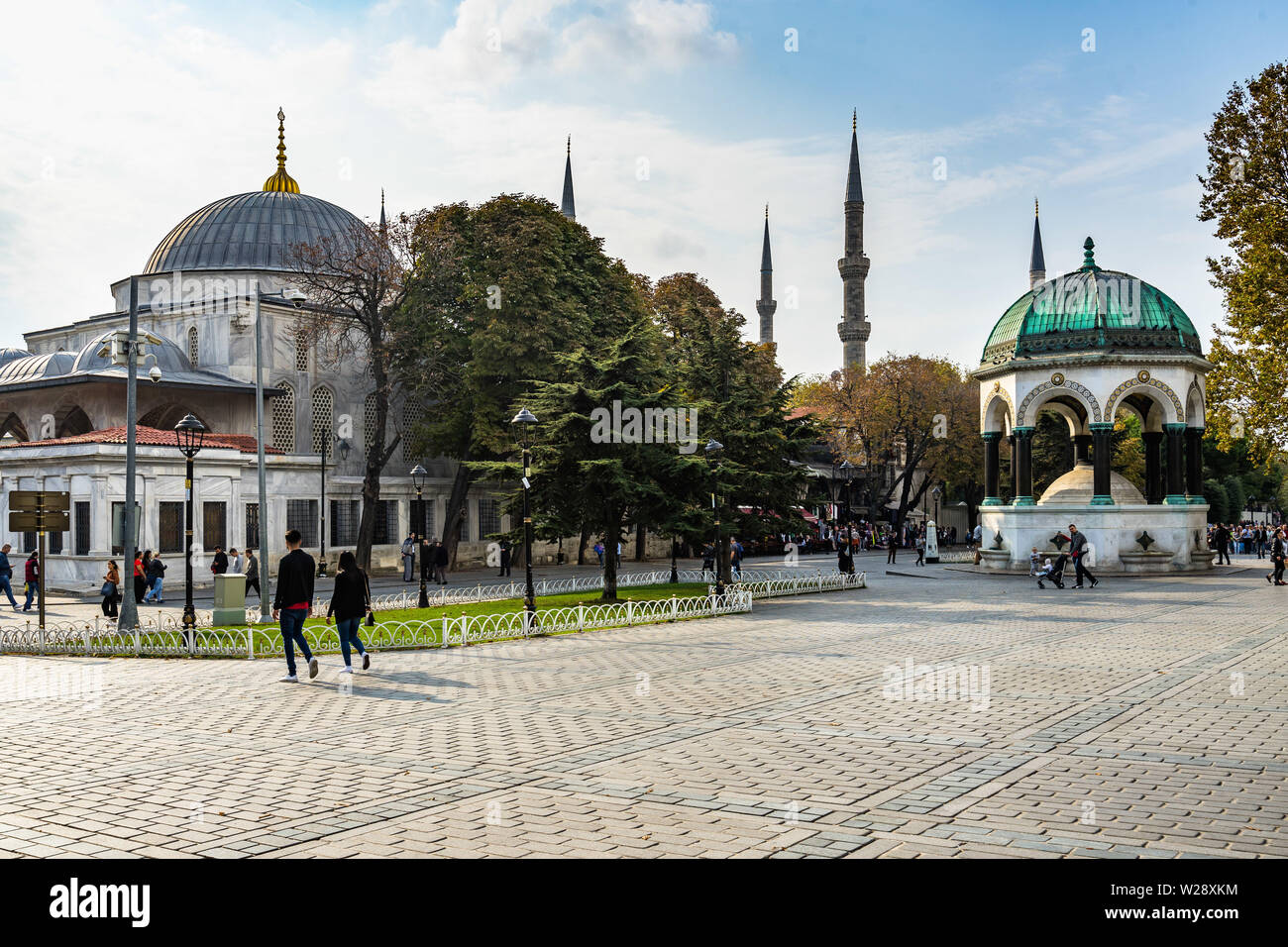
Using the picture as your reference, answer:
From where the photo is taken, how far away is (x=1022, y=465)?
36.6 metres

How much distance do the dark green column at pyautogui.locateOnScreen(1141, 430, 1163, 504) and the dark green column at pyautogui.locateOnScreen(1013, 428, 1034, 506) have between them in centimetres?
473

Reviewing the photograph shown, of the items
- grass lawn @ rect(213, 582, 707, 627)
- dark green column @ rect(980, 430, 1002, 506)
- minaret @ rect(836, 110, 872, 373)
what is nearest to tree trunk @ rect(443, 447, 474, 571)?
grass lawn @ rect(213, 582, 707, 627)

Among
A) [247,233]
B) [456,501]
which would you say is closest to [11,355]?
[247,233]

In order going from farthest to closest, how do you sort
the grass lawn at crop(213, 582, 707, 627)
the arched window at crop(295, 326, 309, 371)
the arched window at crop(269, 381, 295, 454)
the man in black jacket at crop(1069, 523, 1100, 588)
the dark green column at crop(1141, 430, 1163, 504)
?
the arched window at crop(295, 326, 309, 371)
the arched window at crop(269, 381, 295, 454)
the dark green column at crop(1141, 430, 1163, 504)
the man in black jacket at crop(1069, 523, 1100, 588)
the grass lawn at crop(213, 582, 707, 627)

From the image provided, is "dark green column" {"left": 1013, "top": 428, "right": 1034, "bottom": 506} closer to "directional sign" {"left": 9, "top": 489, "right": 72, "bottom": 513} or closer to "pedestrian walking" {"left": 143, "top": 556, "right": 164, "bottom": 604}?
"pedestrian walking" {"left": 143, "top": 556, "right": 164, "bottom": 604}

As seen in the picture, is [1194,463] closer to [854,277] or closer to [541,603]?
[541,603]

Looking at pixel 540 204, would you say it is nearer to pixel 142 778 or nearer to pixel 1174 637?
pixel 1174 637

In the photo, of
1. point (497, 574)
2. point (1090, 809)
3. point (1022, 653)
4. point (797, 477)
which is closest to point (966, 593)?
point (797, 477)

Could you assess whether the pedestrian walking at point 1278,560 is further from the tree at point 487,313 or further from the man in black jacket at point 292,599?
the man in black jacket at point 292,599

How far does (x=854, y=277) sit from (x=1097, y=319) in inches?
1928

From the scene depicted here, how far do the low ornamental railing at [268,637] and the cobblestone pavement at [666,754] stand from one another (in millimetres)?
750

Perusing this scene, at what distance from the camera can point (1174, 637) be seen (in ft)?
54.7

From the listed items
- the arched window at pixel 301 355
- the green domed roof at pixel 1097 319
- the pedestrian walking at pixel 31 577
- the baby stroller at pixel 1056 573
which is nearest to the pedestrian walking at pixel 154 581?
the pedestrian walking at pixel 31 577

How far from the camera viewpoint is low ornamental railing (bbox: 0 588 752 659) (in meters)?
16.0
